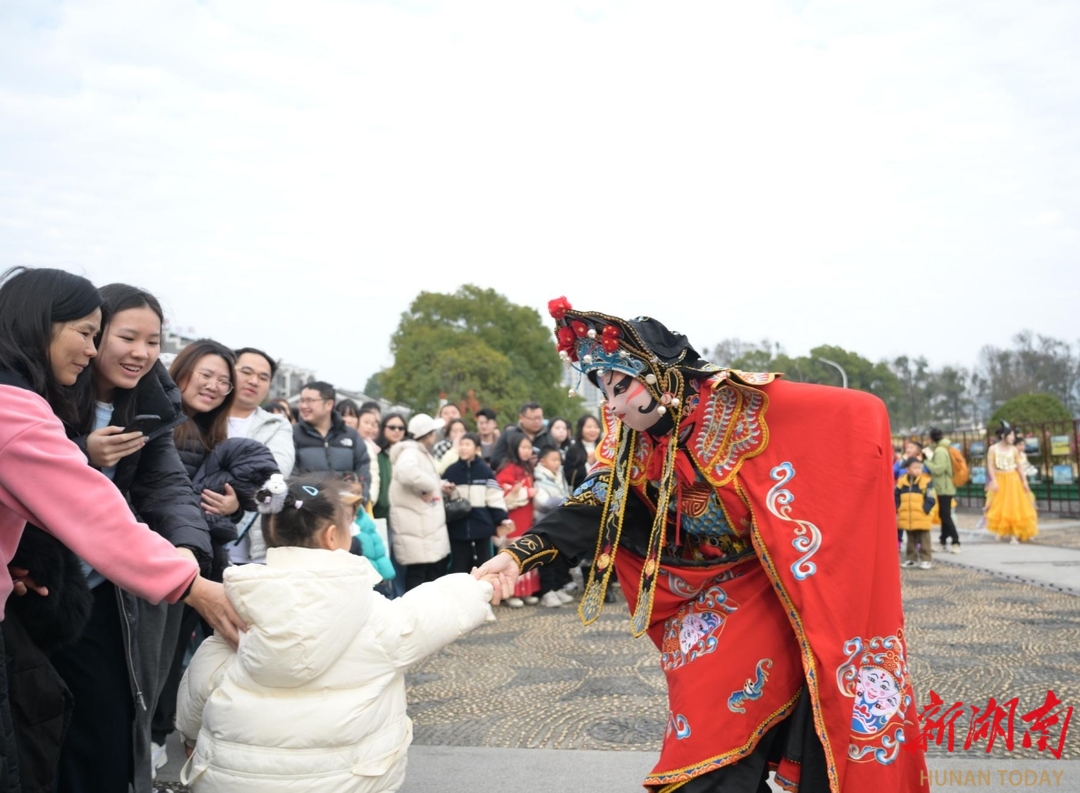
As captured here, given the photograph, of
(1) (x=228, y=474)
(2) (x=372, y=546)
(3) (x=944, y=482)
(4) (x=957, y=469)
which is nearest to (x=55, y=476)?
(1) (x=228, y=474)

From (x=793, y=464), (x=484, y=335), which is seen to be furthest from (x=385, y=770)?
(x=484, y=335)

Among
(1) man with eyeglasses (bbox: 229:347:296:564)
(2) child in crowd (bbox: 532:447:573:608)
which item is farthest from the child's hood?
(2) child in crowd (bbox: 532:447:573:608)

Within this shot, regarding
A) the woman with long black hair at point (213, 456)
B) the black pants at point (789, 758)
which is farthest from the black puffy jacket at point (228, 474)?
the black pants at point (789, 758)

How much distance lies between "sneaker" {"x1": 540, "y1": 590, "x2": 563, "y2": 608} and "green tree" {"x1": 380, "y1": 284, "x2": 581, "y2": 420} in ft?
125

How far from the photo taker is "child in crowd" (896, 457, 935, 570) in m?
11.6

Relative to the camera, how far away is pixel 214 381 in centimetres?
425

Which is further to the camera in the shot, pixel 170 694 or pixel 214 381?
pixel 170 694

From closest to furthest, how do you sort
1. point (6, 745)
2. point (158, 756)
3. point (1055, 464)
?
1. point (6, 745)
2. point (158, 756)
3. point (1055, 464)

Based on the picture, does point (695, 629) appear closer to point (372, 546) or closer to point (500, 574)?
point (500, 574)

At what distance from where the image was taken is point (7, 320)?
2.50 metres

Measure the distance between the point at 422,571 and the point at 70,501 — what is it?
6266 mm

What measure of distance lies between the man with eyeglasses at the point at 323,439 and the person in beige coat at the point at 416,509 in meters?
1.12

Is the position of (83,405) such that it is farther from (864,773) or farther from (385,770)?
(864,773)

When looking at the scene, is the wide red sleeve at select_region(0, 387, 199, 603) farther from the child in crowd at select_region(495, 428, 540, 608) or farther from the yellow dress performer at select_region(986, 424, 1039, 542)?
the yellow dress performer at select_region(986, 424, 1039, 542)
